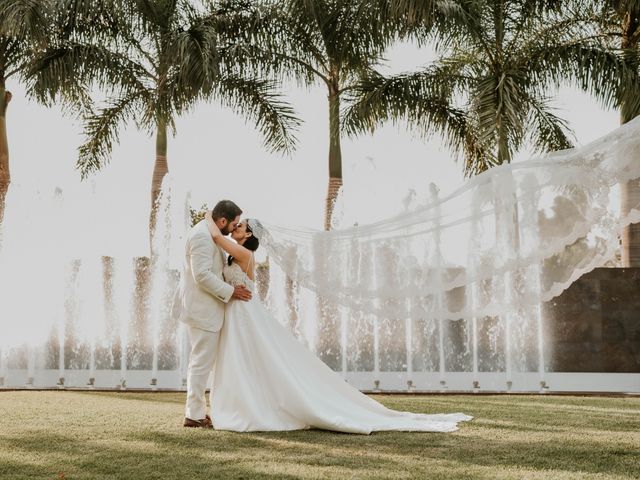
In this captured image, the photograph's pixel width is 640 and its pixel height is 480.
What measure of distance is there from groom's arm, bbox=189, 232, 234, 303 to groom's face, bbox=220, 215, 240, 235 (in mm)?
279

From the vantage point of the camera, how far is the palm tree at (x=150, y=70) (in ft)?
50.8

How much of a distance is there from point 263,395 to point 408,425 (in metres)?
1.29

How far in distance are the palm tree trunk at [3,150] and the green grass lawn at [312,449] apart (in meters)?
10.1

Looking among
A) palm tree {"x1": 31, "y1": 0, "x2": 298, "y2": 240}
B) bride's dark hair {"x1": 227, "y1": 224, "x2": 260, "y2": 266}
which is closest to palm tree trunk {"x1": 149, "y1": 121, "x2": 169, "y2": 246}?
palm tree {"x1": 31, "y1": 0, "x2": 298, "y2": 240}

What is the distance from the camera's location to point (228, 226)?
23.3ft

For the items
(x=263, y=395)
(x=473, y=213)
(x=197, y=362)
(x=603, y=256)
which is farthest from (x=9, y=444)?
(x=603, y=256)

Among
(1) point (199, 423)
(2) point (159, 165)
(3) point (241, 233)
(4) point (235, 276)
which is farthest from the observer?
(2) point (159, 165)

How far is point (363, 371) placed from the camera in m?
13.8

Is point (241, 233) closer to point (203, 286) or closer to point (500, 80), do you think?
point (203, 286)

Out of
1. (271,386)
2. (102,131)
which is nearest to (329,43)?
(102,131)

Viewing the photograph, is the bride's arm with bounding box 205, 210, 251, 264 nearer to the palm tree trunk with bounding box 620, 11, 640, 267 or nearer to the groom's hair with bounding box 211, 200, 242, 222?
the groom's hair with bounding box 211, 200, 242, 222

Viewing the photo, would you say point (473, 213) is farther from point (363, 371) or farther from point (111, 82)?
point (111, 82)

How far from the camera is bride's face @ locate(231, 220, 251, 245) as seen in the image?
7.25 meters

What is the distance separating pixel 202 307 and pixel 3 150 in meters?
12.5
